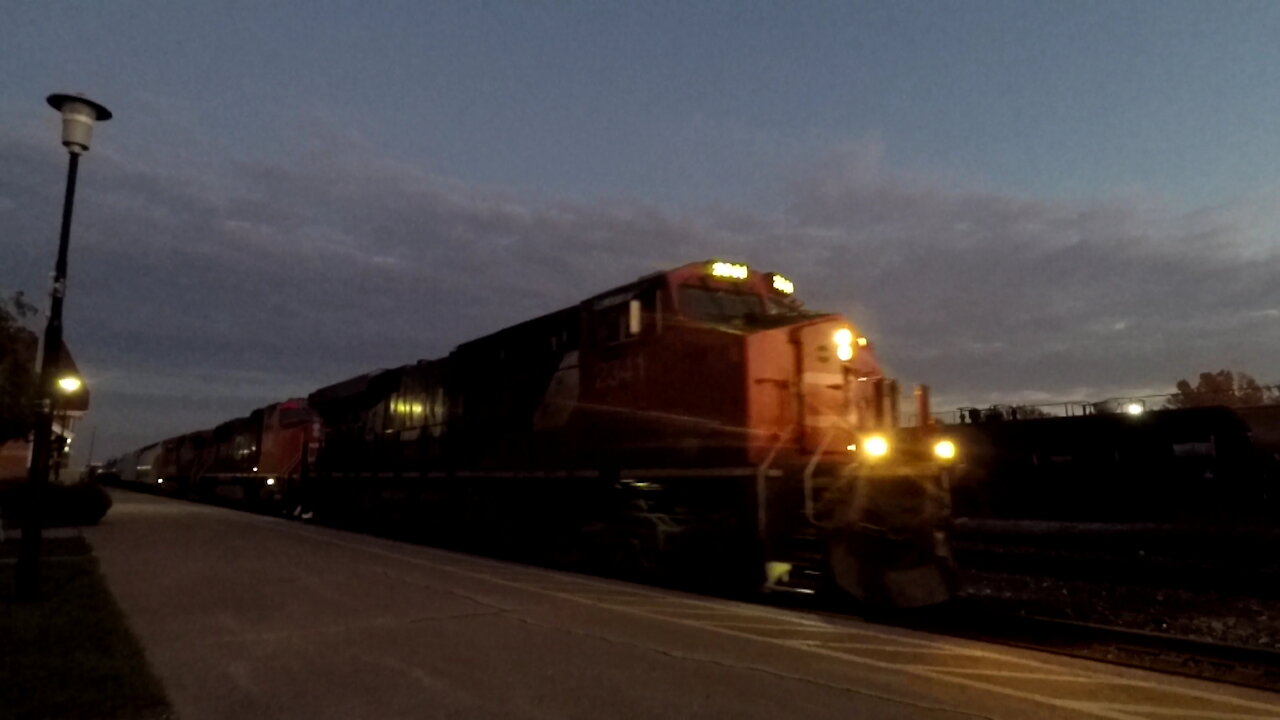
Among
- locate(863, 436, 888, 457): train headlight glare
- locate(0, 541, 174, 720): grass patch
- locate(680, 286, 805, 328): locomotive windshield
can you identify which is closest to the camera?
locate(0, 541, 174, 720): grass patch

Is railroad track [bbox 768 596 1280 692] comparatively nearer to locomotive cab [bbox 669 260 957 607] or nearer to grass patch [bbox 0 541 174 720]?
locomotive cab [bbox 669 260 957 607]

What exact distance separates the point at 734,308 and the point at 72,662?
25.7 feet

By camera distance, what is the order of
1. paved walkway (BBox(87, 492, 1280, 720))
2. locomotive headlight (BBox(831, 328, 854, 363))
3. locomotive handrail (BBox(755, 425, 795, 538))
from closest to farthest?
paved walkway (BBox(87, 492, 1280, 720))
locomotive handrail (BBox(755, 425, 795, 538))
locomotive headlight (BBox(831, 328, 854, 363))

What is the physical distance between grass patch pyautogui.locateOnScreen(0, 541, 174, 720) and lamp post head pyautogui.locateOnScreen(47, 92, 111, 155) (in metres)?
4.81

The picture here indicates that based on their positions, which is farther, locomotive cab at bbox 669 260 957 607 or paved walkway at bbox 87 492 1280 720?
locomotive cab at bbox 669 260 957 607

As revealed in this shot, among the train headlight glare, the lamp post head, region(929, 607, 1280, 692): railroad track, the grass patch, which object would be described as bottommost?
region(929, 607, 1280, 692): railroad track

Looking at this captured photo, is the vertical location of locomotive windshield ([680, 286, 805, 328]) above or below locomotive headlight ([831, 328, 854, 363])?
above

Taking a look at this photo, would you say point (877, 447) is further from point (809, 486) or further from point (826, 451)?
point (826, 451)

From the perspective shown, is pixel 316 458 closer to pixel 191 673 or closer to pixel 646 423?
pixel 646 423

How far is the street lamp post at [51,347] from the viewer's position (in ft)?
28.9

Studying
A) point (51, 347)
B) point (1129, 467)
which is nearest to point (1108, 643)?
point (1129, 467)

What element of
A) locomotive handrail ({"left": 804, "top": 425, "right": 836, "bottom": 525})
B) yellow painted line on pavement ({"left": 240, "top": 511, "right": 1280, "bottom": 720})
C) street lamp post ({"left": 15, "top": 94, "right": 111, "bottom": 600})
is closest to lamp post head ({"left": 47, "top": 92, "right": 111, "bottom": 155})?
street lamp post ({"left": 15, "top": 94, "right": 111, "bottom": 600})

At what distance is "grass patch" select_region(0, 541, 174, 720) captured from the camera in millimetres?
5059

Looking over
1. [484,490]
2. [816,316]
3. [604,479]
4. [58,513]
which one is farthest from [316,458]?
[816,316]
